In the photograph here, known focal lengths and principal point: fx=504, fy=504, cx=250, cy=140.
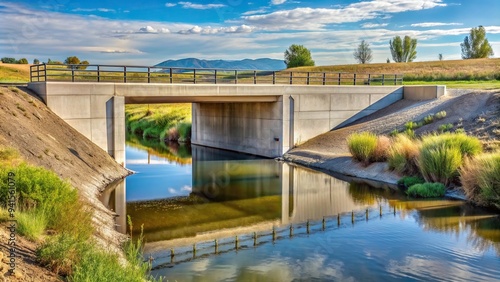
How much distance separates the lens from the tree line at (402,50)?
10600cm

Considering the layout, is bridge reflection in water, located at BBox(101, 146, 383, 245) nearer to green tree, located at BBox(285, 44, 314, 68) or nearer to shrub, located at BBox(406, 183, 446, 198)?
shrub, located at BBox(406, 183, 446, 198)

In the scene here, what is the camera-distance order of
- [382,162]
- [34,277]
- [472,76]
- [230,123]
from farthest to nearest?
[472,76], [230,123], [382,162], [34,277]

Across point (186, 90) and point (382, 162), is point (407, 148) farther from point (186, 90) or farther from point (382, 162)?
point (186, 90)

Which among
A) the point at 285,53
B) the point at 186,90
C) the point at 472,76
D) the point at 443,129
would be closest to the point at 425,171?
the point at 443,129

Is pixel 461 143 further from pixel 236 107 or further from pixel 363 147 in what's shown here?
pixel 236 107

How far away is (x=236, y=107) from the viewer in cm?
3925

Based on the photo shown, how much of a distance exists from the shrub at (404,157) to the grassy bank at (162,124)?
79.2 ft

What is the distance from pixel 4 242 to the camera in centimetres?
893

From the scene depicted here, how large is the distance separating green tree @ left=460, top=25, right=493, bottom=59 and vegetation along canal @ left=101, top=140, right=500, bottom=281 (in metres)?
90.9

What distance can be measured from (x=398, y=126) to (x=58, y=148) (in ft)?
73.9

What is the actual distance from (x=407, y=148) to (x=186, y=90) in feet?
44.1

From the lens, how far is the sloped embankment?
18.8 m

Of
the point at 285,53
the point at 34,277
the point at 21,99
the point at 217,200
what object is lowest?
the point at 217,200

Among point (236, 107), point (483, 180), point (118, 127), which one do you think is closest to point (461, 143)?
point (483, 180)
